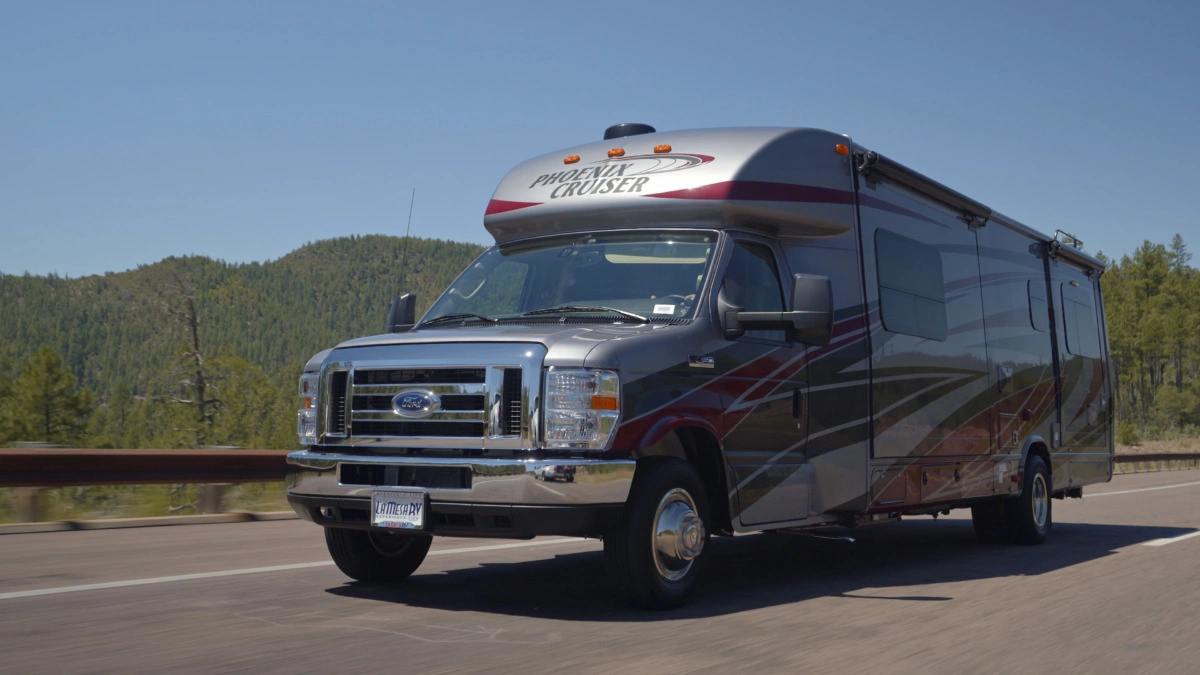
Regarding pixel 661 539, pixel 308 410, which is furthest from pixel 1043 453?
pixel 308 410

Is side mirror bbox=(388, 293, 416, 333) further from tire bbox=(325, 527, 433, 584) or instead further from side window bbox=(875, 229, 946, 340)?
side window bbox=(875, 229, 946, 340)

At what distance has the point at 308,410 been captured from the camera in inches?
268

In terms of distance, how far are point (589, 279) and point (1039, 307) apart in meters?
6.28

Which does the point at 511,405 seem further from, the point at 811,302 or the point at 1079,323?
the point at 1079,323

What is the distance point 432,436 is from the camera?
6141 millimetres

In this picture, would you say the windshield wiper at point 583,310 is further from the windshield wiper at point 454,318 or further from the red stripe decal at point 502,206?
the red stripe decal at point 502,206

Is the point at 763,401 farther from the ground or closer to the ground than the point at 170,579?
farther from the ground

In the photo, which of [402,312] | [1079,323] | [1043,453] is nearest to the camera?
[402,312]

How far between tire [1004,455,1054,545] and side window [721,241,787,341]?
4659 millimetres

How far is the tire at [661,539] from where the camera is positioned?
5.98 m

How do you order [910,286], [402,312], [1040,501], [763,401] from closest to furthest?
1. [763,401]
2. [402,312]
3. [910,286]
4. [1040,501]

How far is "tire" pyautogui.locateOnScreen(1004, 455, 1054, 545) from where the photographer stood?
10742 mm

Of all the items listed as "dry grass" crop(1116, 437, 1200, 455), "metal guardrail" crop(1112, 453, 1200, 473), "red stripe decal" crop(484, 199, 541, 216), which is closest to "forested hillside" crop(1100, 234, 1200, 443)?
"dry grass" crop(1116, 437, 1200, 455)

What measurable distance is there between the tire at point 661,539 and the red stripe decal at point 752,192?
6.07ft
